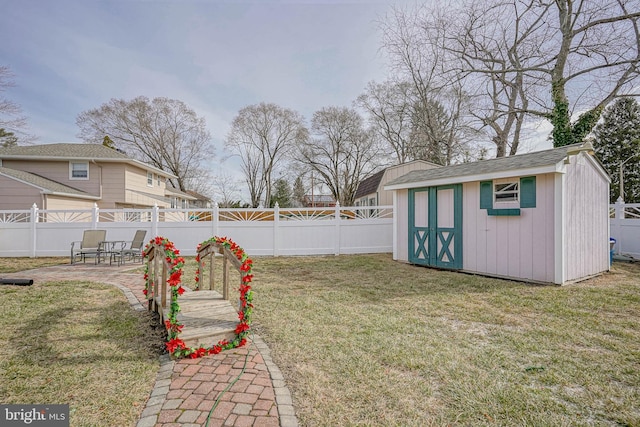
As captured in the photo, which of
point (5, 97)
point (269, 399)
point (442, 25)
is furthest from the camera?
point (5, 97)

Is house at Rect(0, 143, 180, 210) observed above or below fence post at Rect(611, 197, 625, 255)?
above

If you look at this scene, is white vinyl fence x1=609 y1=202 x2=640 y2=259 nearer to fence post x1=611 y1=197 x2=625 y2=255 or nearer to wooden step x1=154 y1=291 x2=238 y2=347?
fence post x1=611 y1=197 x2=625 y2=255

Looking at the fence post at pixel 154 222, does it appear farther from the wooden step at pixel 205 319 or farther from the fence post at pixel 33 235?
the wooden step at pixel 205 319

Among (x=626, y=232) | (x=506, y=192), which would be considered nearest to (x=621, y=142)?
(x=626, y=232)

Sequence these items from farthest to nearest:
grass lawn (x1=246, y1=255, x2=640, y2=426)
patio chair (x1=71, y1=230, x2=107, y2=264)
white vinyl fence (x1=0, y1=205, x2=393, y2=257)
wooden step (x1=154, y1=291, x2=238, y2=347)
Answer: white vinyl fence (x1=0, y1=205, x2=393, y2=257) → patio chair (x1=71, y1=230, x2=107, y2=264) → wooden step (x1=154, y1=291, x2=238, y2=347) → grass lawn (x1=246, y1=255, x2=640, y2=426)

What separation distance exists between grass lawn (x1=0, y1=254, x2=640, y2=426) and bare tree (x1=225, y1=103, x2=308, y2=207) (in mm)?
25412

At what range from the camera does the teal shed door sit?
295 inches

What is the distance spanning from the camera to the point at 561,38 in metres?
12.4

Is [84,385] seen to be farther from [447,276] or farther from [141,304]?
[447,276]

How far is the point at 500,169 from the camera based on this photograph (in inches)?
257

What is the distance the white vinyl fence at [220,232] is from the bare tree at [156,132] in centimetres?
1770

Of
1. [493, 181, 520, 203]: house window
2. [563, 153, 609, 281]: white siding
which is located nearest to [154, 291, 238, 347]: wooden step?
[493, 181, 520, 203]: house window

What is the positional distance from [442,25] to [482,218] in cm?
1238

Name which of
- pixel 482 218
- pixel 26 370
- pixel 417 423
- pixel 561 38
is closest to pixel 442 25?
pixel 561 38
